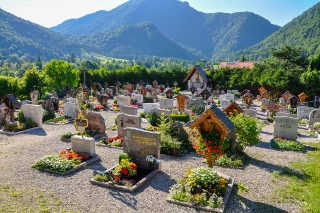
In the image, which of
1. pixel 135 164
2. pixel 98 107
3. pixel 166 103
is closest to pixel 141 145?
pixel 135 164

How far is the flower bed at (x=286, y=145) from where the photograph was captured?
1555cm

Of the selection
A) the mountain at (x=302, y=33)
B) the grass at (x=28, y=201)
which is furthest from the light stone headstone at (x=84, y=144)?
the mountain at (x=302, y=33)

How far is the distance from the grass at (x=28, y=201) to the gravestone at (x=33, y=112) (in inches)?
377

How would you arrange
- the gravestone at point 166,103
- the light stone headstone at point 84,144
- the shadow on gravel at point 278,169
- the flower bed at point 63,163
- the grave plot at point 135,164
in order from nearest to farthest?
the grave plot at point 135,164, the flower bed at point 63,163, the shadow on gravel at point 278,169, the light stone headstone at point 84,144, the gravestone at point 166,103

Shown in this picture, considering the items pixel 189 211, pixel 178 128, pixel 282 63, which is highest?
pixel 282 63

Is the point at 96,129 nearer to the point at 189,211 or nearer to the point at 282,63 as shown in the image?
the point at 189,211

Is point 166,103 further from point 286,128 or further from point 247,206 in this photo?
point 247,206

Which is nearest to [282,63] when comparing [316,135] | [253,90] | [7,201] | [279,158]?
[253,90]

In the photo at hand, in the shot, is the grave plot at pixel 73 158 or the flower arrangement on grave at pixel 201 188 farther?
the grave plot at pixel 73 158

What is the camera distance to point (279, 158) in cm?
1412

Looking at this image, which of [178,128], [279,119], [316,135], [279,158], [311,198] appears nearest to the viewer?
[311,198]

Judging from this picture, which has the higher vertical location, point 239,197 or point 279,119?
point 279,119

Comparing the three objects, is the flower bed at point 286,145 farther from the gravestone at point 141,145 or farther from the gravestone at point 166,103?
the gravestone at point 166,103

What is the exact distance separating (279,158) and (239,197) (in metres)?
5.25
